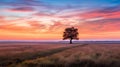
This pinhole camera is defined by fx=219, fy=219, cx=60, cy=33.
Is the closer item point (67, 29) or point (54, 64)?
point (54, 64)

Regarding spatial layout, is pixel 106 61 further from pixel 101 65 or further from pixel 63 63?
pixel 63 63

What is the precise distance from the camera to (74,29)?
111125mm

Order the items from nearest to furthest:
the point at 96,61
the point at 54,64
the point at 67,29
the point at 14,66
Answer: the point at 14,66 < the point at 54,64 < the point at 96,61 < the point at 67,29

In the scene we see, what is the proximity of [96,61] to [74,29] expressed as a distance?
3490 inches

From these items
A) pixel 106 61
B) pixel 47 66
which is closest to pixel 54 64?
pixel 47 66

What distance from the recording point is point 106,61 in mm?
22859

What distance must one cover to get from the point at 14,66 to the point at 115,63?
9.98 metres

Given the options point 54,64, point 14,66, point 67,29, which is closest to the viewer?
point 14,66

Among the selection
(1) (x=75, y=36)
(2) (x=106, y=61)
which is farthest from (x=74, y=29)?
(2) (x=106, y=61)

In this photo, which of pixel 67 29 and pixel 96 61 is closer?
pixel 96 61

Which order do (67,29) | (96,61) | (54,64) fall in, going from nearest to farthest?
(54,64)
(96,61)
(67,29)

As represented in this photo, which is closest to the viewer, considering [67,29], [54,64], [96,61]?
[54,64]

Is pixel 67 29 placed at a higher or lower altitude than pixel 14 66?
higher

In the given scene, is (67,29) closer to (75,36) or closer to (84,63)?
(75,36)
